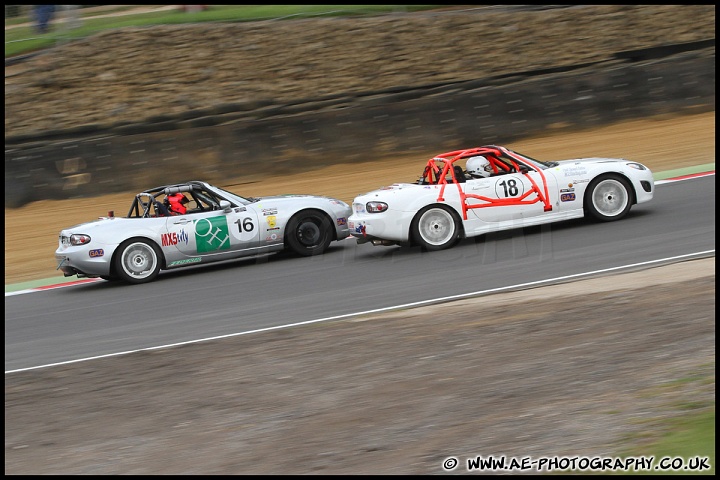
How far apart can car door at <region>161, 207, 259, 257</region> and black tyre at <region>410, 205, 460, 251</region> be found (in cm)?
222

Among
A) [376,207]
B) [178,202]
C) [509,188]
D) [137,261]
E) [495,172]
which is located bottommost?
[137,261]

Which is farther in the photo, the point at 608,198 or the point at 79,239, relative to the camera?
the point at 608,198

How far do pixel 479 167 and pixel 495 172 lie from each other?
223 millimetres

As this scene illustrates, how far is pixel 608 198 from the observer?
1234 centimetres

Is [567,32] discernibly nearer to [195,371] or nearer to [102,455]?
[195,371]

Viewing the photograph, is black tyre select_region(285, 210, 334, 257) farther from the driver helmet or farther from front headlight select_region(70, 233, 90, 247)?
front headlight select_region(70, 233, 90, 247)

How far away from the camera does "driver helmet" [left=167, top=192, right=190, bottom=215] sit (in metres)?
12.6

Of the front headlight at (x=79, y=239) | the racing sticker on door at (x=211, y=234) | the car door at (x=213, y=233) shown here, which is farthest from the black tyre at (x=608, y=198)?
the front headlight at (x=79, y=239)

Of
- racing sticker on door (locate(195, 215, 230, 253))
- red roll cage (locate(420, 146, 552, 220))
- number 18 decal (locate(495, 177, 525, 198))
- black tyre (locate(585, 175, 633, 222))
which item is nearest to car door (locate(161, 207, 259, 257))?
racing sticker on door (locate(195, 215, 230, 253))

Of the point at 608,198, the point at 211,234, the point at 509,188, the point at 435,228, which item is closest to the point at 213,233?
the point at 211,234

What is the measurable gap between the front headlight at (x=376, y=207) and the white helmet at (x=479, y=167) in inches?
51.0

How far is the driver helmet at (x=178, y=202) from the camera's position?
1263cm

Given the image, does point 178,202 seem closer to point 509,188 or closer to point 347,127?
point 509,188

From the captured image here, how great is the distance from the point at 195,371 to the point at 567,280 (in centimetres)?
418
